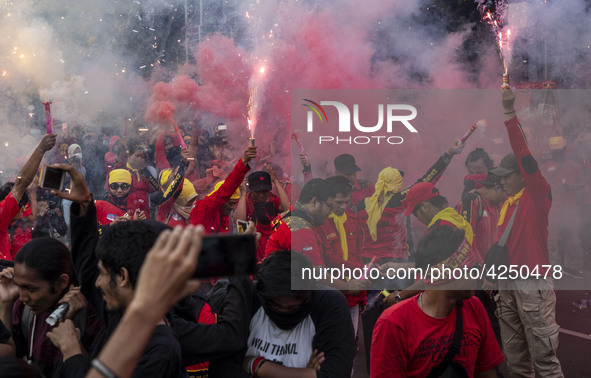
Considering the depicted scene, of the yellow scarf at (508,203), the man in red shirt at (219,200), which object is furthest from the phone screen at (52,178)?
the yellow scarf at (508,203)

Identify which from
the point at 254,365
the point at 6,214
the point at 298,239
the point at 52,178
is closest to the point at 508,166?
the point at 298,239

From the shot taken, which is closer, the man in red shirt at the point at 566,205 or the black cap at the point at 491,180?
the black cap at the point at 491,180

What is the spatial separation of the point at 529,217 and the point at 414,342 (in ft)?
7.38

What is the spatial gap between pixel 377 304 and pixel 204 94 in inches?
327

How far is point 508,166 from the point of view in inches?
183

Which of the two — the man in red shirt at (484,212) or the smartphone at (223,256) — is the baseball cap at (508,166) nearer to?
the man in red shirt at (484,212)

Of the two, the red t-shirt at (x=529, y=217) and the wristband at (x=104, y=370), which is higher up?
the red t-shirt at (x=529, y=217)

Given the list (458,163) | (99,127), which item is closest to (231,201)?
(458,163)

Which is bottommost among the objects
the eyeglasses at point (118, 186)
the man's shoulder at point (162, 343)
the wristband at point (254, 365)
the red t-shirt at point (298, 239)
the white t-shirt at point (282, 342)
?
the wristband at point (254, 365)

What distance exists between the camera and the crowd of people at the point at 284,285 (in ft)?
6.43

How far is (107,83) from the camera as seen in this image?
49.2 ft

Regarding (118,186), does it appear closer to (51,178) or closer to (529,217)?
(51,178)

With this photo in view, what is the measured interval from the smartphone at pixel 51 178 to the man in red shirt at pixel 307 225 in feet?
5.17

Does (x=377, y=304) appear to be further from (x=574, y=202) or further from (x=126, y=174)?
(x=574, y=202)
